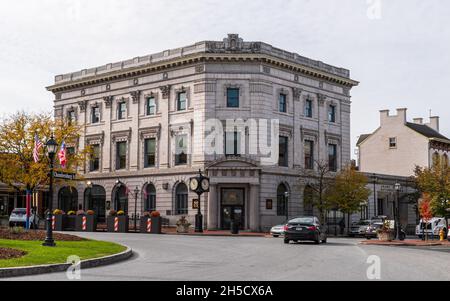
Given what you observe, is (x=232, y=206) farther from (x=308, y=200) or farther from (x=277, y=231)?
(x=277, y=231)

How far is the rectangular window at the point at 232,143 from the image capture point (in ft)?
165

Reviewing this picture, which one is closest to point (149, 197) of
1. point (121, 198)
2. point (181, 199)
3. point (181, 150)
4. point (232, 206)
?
point (121, 198)

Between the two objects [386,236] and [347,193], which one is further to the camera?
[347,193]

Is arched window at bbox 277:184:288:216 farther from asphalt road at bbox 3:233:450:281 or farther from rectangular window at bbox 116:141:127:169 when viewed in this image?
asphalt road at bbox 3:233:450:281

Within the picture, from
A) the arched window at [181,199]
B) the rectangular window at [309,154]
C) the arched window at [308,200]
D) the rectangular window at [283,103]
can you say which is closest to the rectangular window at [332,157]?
the rectangular window at [309,154]

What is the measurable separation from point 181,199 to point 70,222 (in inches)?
372

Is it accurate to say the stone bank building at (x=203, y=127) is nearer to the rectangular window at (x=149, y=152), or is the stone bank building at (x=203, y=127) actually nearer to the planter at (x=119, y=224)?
the rectangular window at (x=149, y=152)

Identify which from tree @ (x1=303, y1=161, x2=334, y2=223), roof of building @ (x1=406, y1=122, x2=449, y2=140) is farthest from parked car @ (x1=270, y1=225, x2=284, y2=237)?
roof of building @ (x1=406, y1=122, x2=449, y2=140)

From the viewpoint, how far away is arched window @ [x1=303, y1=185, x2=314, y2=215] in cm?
5238

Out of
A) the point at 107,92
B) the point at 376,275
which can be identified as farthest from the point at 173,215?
the point at 376,275

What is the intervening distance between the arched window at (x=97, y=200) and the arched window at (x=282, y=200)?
17.3 meters

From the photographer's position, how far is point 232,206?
1977 inches

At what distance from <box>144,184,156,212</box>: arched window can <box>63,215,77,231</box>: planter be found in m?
7.82

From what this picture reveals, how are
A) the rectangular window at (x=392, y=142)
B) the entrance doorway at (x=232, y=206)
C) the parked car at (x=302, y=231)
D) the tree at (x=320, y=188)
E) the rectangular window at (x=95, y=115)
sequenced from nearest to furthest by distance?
the parked car at (x=302, y=231) → the entrance doorway at (x=232, y=206) → the tree at (x=320, y=188) → the rectangular window at (x=95, y=115) → the rectangular window at (x=392, y=142)
